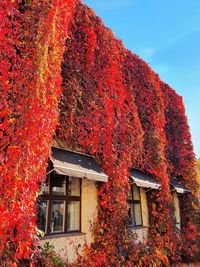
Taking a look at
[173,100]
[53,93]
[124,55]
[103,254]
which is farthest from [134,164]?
[173,100]

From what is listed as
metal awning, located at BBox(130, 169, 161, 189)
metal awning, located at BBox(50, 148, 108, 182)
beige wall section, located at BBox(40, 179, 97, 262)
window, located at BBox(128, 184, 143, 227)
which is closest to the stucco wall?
beige wall section, located at BBox(40, 179, 97, 262)

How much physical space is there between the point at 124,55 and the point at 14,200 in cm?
830

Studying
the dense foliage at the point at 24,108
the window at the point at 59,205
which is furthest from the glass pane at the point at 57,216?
the dense foliage at the point at 24,108

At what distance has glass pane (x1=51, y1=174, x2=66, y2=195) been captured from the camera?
21.2 ft

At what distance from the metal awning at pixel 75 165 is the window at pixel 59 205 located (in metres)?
0.53

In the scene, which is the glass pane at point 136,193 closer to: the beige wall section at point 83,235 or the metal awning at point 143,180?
the metal awning at point 143,180

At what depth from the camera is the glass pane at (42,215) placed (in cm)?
589

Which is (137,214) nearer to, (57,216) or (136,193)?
(136,193)

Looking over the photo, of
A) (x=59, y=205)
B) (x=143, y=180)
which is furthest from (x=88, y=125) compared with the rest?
(x=143, y=180)

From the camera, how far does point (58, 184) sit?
21.7 ft

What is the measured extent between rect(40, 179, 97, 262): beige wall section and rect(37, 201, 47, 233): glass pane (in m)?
0.35

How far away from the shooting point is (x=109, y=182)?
300 inches

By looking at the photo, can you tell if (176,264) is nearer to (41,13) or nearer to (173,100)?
(173,100)

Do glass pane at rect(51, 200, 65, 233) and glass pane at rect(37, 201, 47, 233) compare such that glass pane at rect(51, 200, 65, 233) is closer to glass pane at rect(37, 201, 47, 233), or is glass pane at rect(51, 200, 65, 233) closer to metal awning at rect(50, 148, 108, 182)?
glass pane at rect(37, 201, 47, 233)
